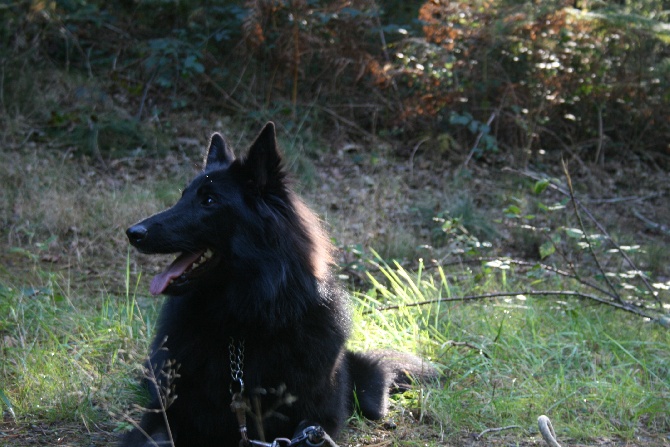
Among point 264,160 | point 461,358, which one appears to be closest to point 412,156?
point 461,358

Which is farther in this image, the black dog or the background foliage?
the background foliage

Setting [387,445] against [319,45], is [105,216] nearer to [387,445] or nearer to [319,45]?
[319,45]

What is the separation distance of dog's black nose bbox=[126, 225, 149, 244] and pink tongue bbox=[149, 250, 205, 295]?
7.1 inches

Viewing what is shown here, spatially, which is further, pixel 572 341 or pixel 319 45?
pixel 319 45

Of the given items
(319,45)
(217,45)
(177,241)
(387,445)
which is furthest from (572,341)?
(217,45)

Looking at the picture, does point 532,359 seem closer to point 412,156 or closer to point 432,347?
point 432,347

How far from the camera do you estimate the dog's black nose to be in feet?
9.68

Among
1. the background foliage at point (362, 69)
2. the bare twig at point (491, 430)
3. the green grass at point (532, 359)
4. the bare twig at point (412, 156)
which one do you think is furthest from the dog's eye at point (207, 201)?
the bare twig at point (412, 156)

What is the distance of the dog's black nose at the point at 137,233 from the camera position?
9.68 ft

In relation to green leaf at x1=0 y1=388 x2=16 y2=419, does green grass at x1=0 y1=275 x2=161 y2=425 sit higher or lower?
lower

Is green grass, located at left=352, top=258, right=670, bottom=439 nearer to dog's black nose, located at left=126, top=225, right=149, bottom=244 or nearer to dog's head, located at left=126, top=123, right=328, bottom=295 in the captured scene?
dog's head, located at left=126, top=123, right=328, bottom=295

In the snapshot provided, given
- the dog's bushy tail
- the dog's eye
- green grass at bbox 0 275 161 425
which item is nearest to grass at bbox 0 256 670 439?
green grass at bbox 0 275 161 425

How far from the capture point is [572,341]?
15.1ft

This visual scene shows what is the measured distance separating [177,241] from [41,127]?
672 cm
